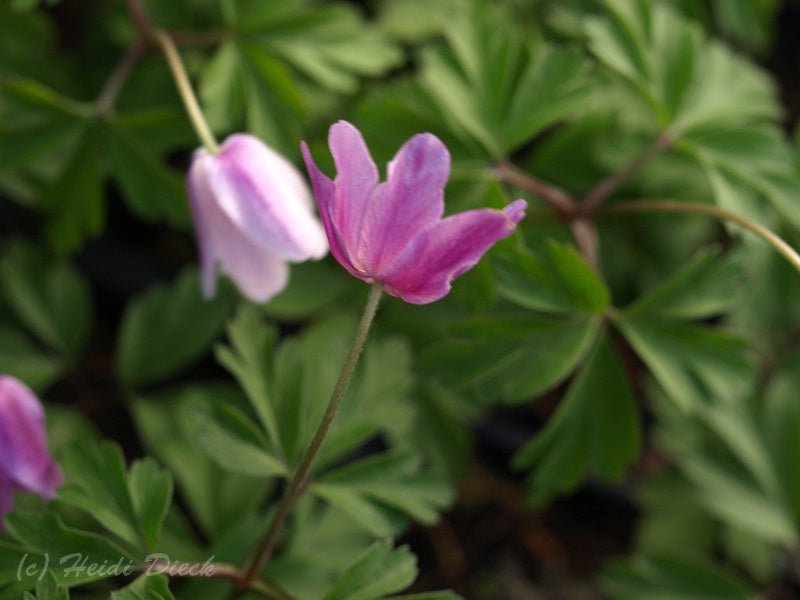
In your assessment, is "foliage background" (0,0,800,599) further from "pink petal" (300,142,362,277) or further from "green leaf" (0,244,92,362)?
"pink petal" (300,142,362,277)

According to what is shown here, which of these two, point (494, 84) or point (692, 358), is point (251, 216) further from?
point (692, 358)

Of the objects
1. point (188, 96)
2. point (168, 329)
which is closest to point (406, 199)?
point (188, 96)

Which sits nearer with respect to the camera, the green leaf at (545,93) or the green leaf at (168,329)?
the green leaf at (545,93)

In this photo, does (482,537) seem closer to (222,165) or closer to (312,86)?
(312,86)

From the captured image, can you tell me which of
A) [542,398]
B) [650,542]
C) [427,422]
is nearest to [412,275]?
[427,422]

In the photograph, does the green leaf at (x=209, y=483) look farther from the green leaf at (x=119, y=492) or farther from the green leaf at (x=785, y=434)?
the green leaf at (x=785, y=434)

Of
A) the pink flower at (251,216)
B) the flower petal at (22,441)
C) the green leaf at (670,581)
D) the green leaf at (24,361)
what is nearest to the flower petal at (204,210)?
the pink flower at (251,216)

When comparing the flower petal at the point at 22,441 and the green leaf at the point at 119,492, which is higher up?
the flower petal at the point at 22,441
